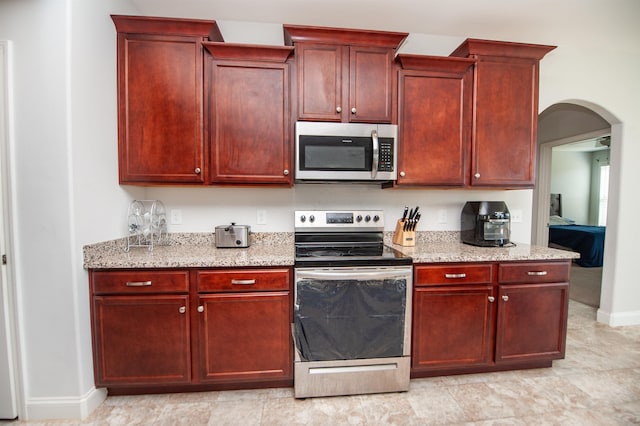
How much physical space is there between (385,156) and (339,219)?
58 centimetres

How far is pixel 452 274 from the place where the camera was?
1.81 m

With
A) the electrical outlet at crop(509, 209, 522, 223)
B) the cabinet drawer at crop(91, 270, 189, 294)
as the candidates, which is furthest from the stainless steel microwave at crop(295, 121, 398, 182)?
the electrical outlet at crop(509, 209, 522, 223)

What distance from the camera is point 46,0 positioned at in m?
1.46

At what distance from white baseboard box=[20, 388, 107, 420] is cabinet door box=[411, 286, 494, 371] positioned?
6.49 ft

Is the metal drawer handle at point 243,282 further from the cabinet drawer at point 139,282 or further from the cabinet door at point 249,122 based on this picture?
the cabinet door at point 249,122

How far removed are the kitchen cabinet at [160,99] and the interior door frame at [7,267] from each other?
1.62ft

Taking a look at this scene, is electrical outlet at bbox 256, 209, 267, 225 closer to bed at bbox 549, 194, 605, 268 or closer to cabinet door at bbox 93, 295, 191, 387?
cabinet door at bbox 93, 295, 191, 387

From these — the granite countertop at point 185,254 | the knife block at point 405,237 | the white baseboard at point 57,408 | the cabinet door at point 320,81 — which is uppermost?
the cabinet door at point 320,81

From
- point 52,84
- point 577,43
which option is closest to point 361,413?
point 52,84

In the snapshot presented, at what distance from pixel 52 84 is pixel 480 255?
2.70 meters

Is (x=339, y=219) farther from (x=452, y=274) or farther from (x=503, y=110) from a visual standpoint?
(x=503, y=110)

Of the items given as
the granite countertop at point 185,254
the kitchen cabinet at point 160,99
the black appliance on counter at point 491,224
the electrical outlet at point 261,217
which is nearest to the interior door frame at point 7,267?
the granite countertop at point 185,254

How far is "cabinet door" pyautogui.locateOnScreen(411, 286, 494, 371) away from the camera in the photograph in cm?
180

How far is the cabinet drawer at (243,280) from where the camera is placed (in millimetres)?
1657
